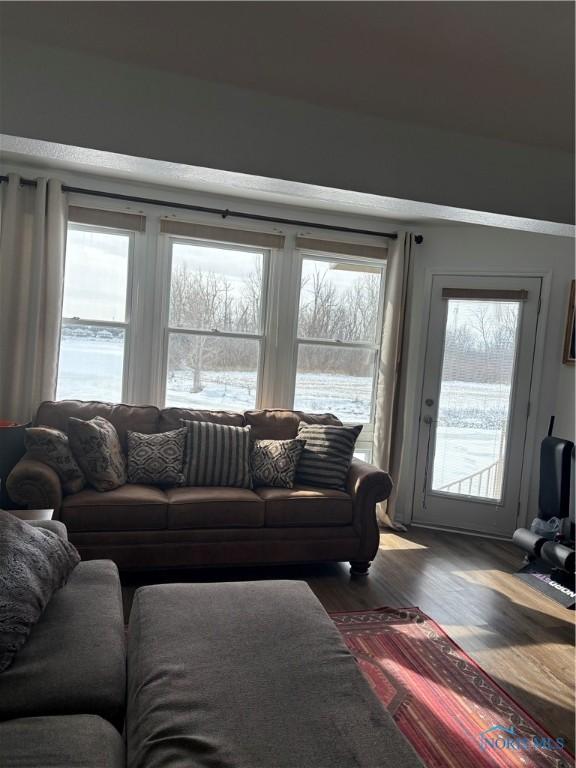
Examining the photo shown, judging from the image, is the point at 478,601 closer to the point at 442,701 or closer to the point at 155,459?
the point at 442,701

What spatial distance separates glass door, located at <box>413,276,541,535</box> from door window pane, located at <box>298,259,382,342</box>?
21.2 inches

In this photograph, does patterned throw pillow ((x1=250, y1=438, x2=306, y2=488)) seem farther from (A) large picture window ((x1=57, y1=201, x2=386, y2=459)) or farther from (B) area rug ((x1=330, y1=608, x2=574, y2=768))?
(B) area rug ((x1=330, y1=608, x2=574, y2=768))

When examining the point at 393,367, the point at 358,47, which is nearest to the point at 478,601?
the point at 393,367

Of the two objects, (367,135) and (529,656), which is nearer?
(367,135)

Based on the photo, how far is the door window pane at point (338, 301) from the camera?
4.82m

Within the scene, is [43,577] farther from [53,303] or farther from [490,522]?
[490,522]

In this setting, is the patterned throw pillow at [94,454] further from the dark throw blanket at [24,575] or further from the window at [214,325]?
the dark throw blanket at [24,575]

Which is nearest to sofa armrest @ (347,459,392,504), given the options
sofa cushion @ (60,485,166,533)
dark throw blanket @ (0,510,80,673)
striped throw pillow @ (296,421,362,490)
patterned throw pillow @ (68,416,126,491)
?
striped throw pillow @ (296,421,362,490)

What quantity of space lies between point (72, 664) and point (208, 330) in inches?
126

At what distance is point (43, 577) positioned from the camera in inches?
72.6

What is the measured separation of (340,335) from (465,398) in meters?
1.19

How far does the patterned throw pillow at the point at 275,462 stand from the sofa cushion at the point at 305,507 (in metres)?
0.07

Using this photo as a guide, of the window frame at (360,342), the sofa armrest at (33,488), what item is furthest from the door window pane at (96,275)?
the sofa armrest at (33,488)

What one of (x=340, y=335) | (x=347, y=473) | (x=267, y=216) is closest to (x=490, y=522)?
(x=347, y=473)
